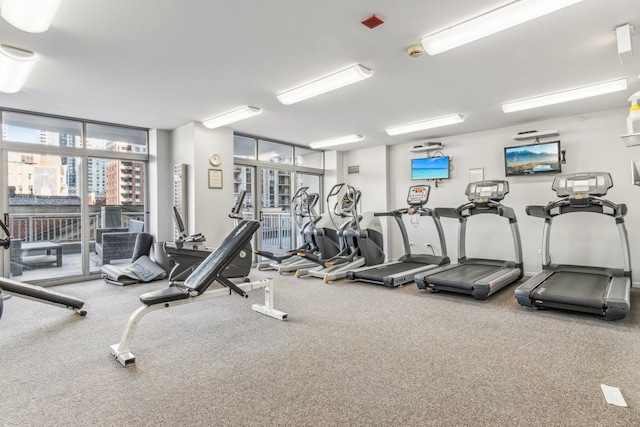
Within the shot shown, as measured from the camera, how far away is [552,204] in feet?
15.2

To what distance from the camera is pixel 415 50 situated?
311 centimetres

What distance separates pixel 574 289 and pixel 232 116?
16.4ft

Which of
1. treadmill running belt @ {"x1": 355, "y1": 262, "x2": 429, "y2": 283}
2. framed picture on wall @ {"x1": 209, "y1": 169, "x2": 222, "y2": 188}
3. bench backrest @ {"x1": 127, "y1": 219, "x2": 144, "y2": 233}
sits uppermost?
framed picture on wall @ {"x1": 209, "y1": 169, "x2": 222, "y2": 188}

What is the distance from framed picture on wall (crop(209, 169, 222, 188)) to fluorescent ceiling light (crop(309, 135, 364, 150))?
7.87 ft

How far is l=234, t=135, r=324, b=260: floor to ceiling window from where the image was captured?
6.80 metres

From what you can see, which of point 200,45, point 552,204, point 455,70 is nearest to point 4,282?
point 200,45

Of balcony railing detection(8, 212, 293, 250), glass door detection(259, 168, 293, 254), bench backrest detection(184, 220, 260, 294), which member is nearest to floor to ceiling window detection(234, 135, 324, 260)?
glass door detection(259, 168, 293, 254)

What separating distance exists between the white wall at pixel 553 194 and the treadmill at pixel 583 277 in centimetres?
68

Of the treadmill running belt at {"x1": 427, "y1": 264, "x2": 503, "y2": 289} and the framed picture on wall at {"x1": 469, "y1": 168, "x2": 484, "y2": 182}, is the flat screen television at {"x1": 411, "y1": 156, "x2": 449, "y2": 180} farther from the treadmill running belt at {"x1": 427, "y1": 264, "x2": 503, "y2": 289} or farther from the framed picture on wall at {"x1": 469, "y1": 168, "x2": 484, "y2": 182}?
the treadmill running belt at {"x1": 427, "y1": 264, "x2": 503, "y2": 289}

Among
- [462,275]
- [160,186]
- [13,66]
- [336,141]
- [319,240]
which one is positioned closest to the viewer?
[13,66]

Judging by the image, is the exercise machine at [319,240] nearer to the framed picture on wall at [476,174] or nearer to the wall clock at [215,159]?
the wall clock at [215,159]

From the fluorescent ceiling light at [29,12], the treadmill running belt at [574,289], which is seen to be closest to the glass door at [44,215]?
the fluorescent ceiling light at [29,12]

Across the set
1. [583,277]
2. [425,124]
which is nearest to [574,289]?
[583,277]

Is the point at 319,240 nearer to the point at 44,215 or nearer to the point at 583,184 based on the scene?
the point at 583,184
